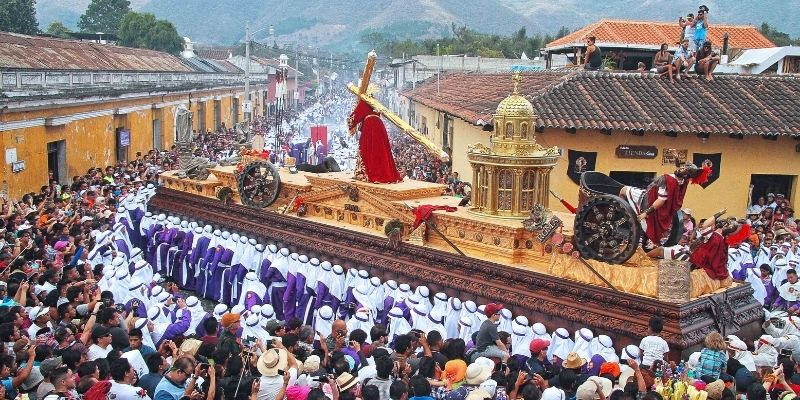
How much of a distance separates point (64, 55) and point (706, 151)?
19.9 m

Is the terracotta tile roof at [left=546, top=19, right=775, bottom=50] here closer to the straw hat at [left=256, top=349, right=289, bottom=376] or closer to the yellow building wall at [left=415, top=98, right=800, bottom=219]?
the yellow building wall at [left=415, top=98, right=800, bottom=219]

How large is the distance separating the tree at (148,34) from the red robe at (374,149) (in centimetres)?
4886

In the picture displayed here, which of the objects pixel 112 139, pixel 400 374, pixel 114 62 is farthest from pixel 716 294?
pixel 114 62

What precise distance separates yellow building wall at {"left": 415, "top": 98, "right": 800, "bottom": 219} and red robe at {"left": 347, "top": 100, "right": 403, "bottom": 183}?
149 inches

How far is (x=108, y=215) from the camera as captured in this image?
14.3 meters

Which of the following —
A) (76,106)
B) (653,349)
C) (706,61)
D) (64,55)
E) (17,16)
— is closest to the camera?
(653,349)

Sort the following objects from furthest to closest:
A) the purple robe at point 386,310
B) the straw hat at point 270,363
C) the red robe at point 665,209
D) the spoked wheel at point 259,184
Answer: the spoked wheel at point 259,184 → the purple robe at point 386,310 → the red robe at point 665,209 → the straw hat at point 270,363

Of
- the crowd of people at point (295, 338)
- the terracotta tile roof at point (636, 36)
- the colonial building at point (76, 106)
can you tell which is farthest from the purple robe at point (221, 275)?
the terracotta tile roof at point (636, 36)

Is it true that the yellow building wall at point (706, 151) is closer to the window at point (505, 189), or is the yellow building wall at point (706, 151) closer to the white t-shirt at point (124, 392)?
the window at point (505, 189)

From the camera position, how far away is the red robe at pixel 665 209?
30.0 ft

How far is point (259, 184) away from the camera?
579 inches

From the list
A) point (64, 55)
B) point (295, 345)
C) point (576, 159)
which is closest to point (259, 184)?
point (576, 159)

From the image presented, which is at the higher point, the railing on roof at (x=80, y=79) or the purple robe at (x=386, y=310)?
the railing on roof at (x=80, y=79)

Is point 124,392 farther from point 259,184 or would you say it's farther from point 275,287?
point 259,184
